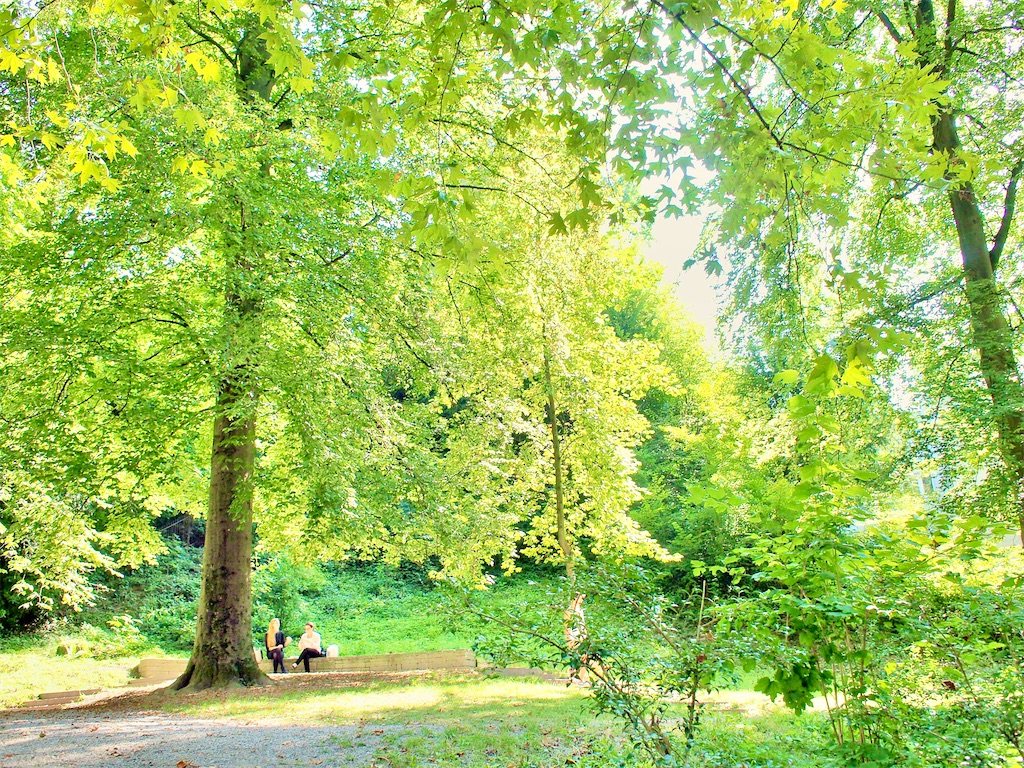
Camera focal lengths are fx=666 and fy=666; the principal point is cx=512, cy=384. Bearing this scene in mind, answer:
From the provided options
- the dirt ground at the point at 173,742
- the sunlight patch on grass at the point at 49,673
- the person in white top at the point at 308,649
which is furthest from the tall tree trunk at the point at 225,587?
the person in white top at the point at 308,649

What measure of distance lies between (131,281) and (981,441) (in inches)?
429

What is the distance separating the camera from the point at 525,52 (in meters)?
3.46

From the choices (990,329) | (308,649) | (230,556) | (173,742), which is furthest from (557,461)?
(173,742)

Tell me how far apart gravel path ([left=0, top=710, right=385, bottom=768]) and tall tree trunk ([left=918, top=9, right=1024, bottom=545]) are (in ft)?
22.3

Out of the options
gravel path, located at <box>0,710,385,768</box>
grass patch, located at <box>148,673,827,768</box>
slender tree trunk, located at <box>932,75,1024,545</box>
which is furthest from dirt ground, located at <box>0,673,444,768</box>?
slender tree trunk, located at <box>932,75,1024,545</box>

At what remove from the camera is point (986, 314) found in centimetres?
839

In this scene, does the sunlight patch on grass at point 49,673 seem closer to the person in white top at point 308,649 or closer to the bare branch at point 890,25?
the person in white top at point 308,649

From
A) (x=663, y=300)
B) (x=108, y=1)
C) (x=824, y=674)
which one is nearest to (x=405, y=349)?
(x=108, y=1)

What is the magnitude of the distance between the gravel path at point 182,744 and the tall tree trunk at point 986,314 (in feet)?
22.3

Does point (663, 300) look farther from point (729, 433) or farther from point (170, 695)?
point (170, 695)

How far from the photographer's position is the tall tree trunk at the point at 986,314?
7.64 meters

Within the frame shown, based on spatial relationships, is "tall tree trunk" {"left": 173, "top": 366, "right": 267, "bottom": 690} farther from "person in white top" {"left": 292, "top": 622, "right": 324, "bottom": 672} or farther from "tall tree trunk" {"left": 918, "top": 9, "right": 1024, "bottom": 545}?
"tall tree trunk" {"left": 918, "top": 9, "right": 1024, "bottom": 545}

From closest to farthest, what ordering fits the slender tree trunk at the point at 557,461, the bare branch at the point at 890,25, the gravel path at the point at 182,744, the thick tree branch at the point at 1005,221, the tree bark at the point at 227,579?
the gravel path at the point at 182,744, the tree bark at the point at 227,579, the thick tree branch at the point at 1005,221, the bare branch at the point at 890,25, the slender tree trunk at the point at 557,461

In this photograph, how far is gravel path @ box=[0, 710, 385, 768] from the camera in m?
5.02
